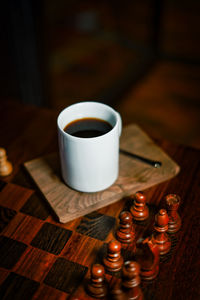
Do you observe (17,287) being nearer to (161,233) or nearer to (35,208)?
(35,208)

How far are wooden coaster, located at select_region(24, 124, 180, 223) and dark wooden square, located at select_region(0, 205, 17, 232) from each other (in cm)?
9

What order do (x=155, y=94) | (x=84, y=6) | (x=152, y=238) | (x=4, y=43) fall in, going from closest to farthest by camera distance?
1. (x=152, y=238)
2. (x=4, y=43)
3. (x=84, y=6)
4. (x=155, y=94)

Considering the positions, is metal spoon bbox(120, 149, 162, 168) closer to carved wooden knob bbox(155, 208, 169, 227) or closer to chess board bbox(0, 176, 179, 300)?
chess board bbox(0, 176, 179, 300)

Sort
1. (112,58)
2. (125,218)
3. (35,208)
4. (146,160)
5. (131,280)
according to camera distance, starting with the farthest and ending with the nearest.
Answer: (112,58), (146,160), (35,208), (125,218), (131,280)

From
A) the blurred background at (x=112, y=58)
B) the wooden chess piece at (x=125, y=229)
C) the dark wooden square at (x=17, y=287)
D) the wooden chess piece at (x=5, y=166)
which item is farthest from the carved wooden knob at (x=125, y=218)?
the blurred background at (x=112, y=58)

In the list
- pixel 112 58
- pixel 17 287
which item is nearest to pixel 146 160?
pixel 17 287

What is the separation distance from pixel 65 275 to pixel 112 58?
191 cm

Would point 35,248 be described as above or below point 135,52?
above

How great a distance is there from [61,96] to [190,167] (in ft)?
4.68

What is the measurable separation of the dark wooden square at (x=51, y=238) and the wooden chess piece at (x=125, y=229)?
0.38 feet

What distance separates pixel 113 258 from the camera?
25.7 inches

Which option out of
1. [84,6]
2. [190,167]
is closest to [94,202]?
[190,167]

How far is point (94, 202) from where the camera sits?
781mm

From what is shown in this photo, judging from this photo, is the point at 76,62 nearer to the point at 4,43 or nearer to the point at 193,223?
the point at 4,43
